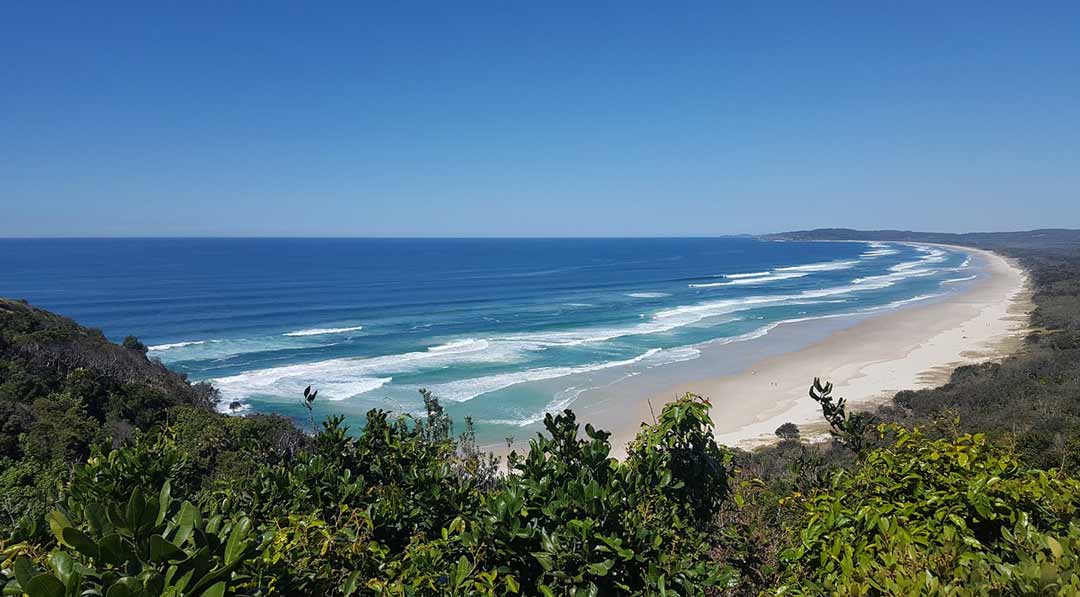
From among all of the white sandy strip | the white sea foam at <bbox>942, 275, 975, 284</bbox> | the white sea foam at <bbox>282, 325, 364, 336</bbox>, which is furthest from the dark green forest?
the white sea foam at <bbox>942, 275, 975, 284</bbox>

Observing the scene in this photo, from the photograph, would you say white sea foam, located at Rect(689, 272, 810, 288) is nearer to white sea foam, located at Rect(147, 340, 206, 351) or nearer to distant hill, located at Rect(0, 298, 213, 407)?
white sea foam, located at Rect(147, 340, 206, 351)

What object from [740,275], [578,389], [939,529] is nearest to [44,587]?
[939,529]

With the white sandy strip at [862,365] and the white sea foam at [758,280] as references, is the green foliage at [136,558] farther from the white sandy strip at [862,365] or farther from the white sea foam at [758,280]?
the white sea foam at [758,280]

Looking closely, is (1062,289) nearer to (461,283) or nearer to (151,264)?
(461,283)

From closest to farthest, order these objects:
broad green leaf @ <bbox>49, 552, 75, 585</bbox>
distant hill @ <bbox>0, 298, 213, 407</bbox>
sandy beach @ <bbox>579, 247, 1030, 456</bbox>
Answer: broad green leaf @ <bbox>49, 552, 75, 585</bbox>, distant hill @ <bbox>0, 298, 213, 407</bbox>, sandy beach @ <bbox>579, 247, 1030, 456</bbox>

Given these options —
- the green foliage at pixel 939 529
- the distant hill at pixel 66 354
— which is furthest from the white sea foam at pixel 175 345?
the green foliage at pixel 939 529
